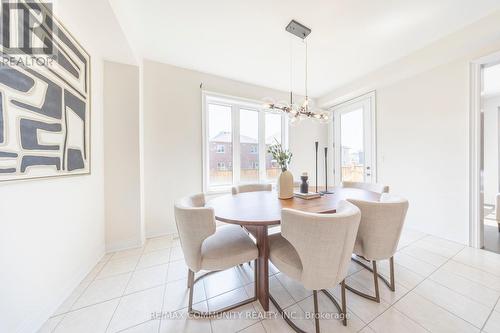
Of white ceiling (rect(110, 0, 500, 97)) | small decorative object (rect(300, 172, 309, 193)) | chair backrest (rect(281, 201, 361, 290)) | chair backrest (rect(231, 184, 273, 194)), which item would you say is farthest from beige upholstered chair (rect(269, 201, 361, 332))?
white ceiling (rect(110, 0, 500, 97))

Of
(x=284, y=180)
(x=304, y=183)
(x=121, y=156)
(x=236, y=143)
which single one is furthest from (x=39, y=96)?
(x=236, y=143)

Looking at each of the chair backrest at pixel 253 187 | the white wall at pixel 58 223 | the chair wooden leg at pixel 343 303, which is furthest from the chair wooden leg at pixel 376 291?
the white wall at pixel 58 223

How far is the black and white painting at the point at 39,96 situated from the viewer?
992 mm

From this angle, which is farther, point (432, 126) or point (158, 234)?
point (158, 234)

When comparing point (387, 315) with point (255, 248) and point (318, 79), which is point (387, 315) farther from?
point (318, 79)

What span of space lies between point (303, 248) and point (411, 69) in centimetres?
318

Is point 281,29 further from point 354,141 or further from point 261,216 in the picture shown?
point 354,141

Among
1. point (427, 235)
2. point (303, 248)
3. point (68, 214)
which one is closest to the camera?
point (303, 248)

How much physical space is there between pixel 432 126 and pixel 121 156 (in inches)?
169

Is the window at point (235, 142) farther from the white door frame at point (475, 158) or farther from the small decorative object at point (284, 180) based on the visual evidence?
the white door frame at point (475, 158)

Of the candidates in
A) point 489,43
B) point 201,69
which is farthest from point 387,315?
point 201,69

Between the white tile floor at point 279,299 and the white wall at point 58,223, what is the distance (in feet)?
0.63

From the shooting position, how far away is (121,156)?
2.20 m

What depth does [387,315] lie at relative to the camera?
1252mm
